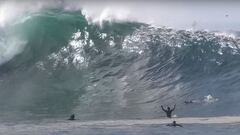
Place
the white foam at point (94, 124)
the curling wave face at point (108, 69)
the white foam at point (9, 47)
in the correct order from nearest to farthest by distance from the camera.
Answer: the white foam at point (94, 124)
the curling wave face at point (108, 69)
the white foam at point (9, 47)

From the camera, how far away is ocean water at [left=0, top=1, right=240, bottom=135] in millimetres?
26956

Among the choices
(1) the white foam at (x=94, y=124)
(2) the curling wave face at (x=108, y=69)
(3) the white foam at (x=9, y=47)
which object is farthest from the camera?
(3) the white foam at (x=9, y=47)

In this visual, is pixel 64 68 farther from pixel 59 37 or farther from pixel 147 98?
pixel 147 98

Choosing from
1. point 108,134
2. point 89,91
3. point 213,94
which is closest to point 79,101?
point 89,91

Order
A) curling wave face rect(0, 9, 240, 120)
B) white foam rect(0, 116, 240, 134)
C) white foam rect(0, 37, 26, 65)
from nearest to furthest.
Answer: white foam rect(0, 116, 240, 134) < curling wave face rect(0, 9, 240, 120) < white foam rect(0, 37, 26, 65)

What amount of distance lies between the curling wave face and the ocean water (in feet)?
0.17

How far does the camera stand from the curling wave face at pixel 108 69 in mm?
29984

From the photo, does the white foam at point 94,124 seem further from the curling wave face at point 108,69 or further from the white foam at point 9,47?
the white foam at point 9,47

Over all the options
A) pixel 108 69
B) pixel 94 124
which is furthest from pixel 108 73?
pixel 94 124

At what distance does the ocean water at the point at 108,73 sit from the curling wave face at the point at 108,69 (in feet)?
0.17

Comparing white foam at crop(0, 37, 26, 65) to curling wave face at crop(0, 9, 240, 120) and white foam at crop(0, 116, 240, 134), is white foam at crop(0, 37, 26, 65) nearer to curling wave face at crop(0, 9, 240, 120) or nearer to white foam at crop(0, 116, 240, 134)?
curling wave face at crop(0, 9, 240, 120)

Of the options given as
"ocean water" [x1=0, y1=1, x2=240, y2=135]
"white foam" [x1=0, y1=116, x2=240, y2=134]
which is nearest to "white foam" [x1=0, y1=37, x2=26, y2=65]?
"ocean water" [x1=0, y1=1, x2=240, y2=135]

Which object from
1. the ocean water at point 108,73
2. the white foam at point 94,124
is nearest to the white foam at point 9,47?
the ocean water at point 108,73

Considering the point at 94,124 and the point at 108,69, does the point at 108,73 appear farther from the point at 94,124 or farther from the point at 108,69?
the point at 94,124
